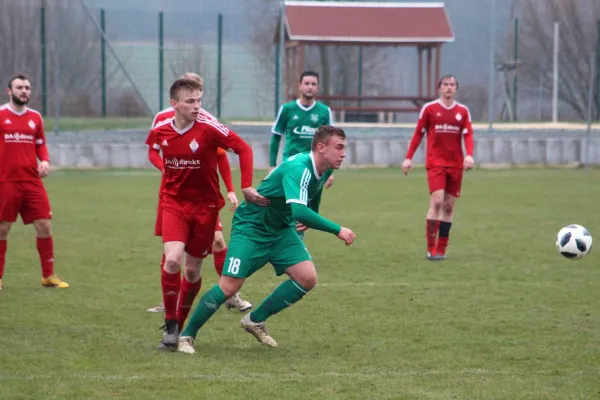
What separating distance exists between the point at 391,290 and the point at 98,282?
9.18 ft

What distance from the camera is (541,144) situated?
24.6m

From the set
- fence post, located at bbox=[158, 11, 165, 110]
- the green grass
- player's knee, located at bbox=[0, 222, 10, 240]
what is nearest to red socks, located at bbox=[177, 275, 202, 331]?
player's knee, located at bbox=[0, 222, 10, 240]

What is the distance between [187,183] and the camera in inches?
269

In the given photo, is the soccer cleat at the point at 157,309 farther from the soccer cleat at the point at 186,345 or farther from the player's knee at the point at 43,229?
the player's knee at the point at 43,229

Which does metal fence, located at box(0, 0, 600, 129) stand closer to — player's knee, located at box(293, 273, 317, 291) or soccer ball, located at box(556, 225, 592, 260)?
soccer ball, located at box(556, 225, 592, 260)

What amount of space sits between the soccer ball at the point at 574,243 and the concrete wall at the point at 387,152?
1393 cm

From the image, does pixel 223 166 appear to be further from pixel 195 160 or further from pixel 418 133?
pixel 418 133

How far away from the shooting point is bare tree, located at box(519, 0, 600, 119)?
2744 cm

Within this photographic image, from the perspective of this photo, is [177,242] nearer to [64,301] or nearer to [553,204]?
[64,301]

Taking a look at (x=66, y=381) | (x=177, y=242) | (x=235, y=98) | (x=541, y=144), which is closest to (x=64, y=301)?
(x=177, y=242)

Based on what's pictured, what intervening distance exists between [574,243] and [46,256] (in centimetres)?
483

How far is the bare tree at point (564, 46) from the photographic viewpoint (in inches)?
1080

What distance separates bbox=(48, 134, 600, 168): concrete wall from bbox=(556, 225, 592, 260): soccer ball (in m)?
13.9

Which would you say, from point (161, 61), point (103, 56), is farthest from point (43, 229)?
point (103, 56)
